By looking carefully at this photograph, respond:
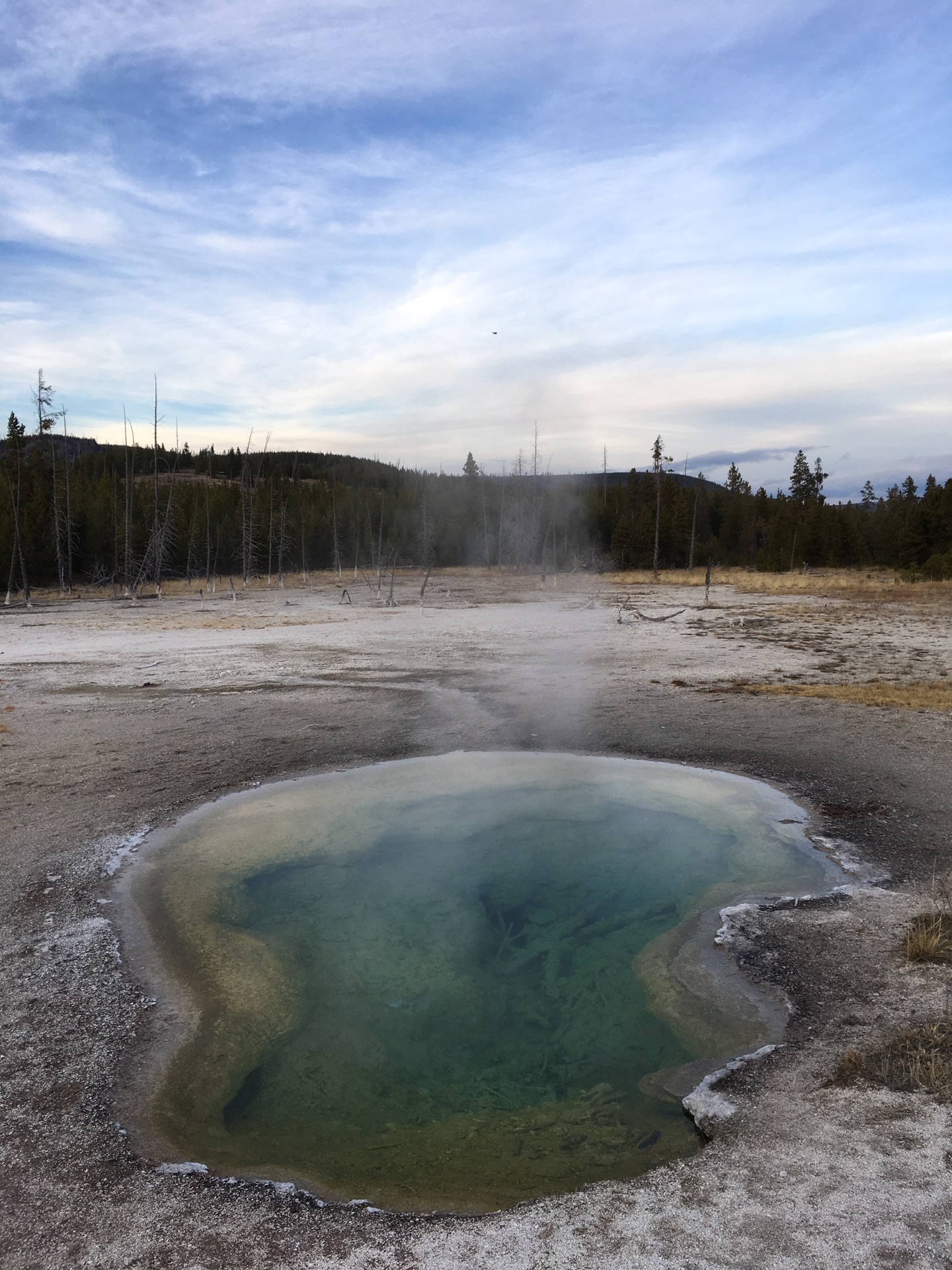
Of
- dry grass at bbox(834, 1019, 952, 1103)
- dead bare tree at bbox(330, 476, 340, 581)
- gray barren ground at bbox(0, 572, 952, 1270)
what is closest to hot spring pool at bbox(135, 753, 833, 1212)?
gray barren ground at bbox(0, 572, 952, 1270)

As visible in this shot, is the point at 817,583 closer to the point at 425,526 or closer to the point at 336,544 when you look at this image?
the point at 425,526

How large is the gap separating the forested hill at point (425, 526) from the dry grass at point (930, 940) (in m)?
39.0

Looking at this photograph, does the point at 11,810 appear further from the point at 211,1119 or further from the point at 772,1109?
the point at 772,1109

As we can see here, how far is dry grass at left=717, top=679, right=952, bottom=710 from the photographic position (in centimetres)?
1245

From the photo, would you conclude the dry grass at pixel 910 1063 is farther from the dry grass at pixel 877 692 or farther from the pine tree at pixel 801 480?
the pine tree at pixel 801 480

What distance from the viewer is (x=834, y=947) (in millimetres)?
5066

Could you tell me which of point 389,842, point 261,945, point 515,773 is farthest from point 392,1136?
point 515,773

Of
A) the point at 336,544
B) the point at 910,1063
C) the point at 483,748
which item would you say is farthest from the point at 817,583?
the point at 910,1063

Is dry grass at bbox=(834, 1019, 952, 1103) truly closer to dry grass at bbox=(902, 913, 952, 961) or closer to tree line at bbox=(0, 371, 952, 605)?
dry grass at bbox=(902, 913, 952, 961)

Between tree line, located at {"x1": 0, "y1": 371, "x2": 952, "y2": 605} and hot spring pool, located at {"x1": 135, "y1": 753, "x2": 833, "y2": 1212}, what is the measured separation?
1303 inches

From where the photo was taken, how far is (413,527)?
78500 mm

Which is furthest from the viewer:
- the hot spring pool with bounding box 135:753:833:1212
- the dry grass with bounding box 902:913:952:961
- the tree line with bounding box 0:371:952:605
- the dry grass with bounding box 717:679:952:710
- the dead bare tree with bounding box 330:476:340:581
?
the dead bare tree with bounding box 330:476:340:581

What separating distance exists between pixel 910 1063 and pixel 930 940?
1.29 m

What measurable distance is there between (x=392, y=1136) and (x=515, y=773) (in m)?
5.57
